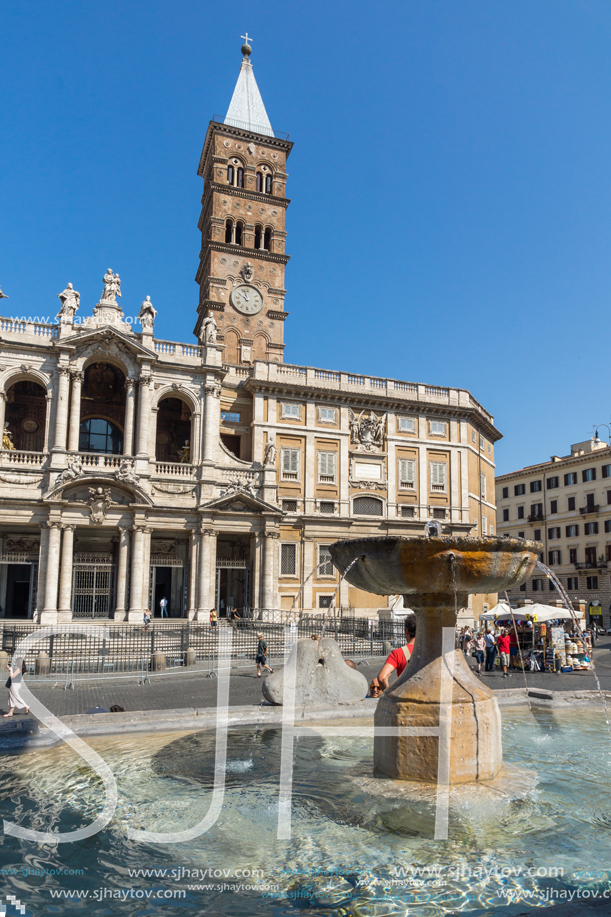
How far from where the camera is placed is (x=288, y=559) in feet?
116

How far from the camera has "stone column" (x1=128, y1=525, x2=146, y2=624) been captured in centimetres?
2963

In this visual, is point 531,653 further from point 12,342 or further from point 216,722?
point 12,342

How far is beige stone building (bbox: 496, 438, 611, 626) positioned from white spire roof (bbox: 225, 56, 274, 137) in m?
35.1

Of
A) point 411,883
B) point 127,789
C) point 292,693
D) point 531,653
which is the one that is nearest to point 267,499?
point 531,653

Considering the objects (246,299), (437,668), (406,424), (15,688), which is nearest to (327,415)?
(406,424)

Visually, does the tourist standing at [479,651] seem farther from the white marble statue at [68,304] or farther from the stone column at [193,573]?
the white marble statue at [68,304]

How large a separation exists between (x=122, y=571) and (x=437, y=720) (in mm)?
26603

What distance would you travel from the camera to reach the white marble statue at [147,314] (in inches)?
1294

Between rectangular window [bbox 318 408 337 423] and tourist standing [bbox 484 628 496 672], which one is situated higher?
rectangular window [bbox 318 408 337 423]

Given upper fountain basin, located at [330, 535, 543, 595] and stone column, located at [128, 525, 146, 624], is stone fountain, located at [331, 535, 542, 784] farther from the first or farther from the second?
stone column, located at [128, 525, 146, 624]

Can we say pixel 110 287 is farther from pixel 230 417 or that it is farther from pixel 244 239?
pixel 244 239

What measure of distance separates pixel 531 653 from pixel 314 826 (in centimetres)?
1587

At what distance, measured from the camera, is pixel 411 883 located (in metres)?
4.23

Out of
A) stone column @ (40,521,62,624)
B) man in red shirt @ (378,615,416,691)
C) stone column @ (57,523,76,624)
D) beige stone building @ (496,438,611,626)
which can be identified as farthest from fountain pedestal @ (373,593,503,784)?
beige stone building @ (496,438,611,626)
